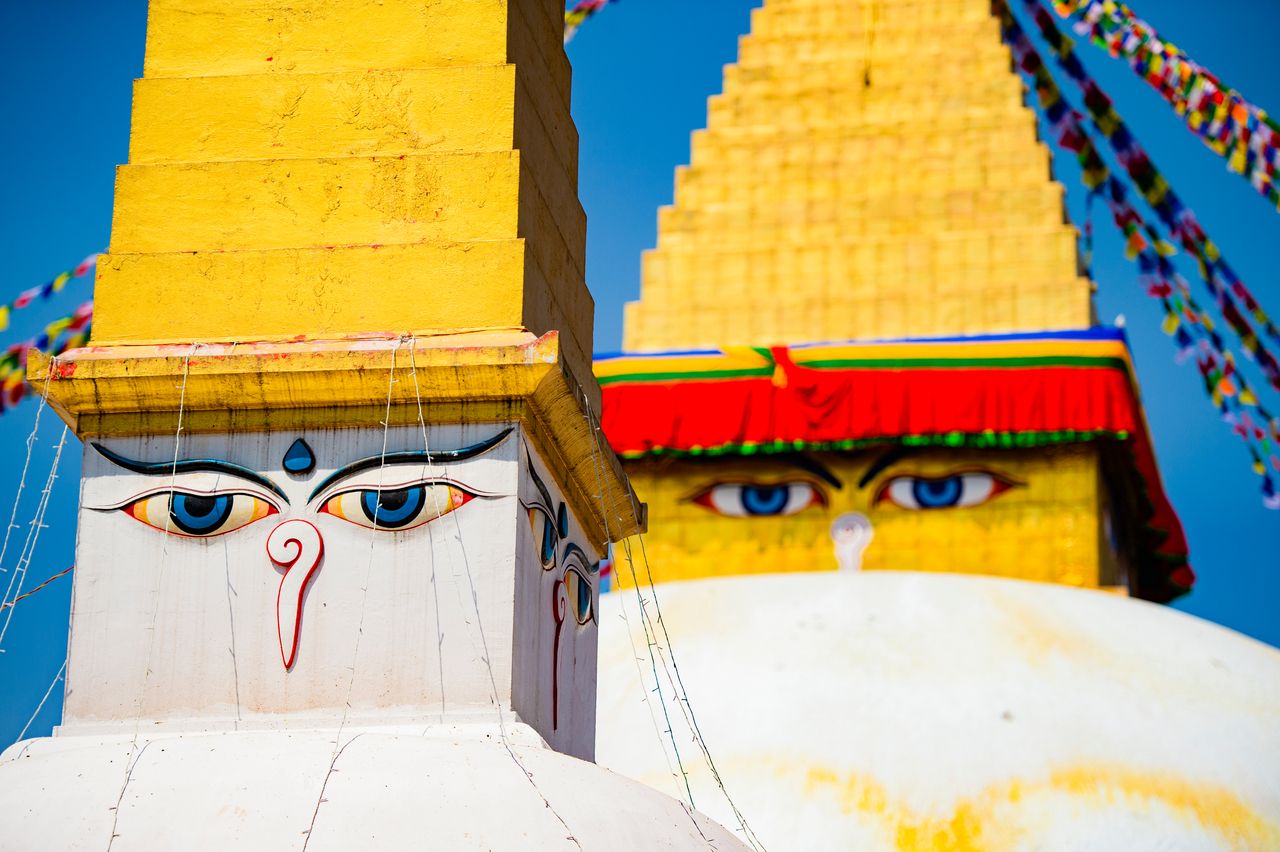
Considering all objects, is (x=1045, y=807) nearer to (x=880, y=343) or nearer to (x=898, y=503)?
(x=898, y=503)

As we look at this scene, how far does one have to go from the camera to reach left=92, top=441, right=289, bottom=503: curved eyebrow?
19.7 feet

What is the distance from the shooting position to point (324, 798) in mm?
4777

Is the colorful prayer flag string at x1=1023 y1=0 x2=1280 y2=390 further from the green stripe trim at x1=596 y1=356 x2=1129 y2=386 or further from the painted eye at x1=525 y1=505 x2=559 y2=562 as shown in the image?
the painted eye at x1=525 y1=505 x2=559 y2=562

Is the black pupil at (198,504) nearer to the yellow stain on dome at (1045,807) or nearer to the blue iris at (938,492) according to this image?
the yellow stain on dome at (1045,807)

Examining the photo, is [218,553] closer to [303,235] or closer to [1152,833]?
[303,235]

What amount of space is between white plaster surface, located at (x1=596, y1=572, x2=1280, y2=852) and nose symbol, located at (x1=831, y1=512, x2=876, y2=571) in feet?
7.99

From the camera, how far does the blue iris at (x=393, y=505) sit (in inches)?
→ 233

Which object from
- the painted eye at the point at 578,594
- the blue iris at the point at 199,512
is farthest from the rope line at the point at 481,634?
the painted eye at the point at 578,594

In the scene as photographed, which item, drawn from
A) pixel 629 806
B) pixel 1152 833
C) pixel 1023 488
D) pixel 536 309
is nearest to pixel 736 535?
pixel 1023 488

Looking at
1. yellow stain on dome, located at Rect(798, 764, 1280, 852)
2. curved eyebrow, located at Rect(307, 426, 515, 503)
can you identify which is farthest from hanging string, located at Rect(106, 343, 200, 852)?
yellow stain on dome, located at Rect(798, 764, 1280, 852)

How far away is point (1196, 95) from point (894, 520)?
13.2 ft

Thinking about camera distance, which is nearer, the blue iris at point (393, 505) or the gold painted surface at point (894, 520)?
the blue iris at point (393, 505)

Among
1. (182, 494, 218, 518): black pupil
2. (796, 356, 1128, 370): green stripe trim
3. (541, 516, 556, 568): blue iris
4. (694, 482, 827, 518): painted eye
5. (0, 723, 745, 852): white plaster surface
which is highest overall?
(796, 356, 1128, 370): green stripe trim

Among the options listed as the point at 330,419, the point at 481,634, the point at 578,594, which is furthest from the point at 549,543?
the point at 330,419
